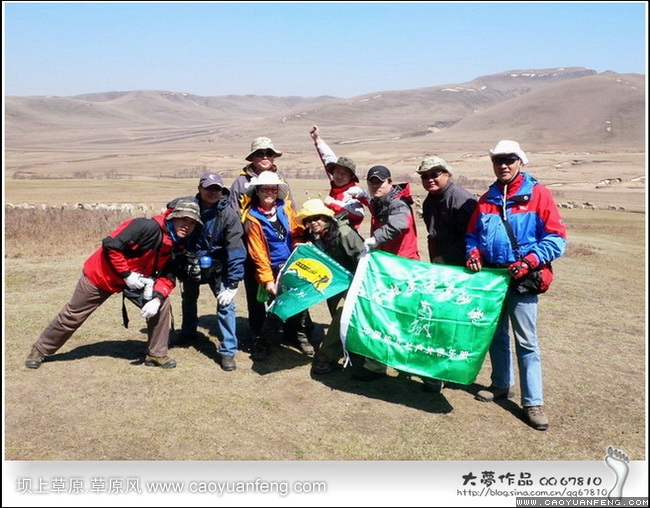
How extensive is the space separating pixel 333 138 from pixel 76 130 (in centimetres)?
9655

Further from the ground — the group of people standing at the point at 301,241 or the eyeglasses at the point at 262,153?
the eyeglasses at the point at 262,153

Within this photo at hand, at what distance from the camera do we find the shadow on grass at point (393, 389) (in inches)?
214

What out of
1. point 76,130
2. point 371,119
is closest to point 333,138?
point 371,119

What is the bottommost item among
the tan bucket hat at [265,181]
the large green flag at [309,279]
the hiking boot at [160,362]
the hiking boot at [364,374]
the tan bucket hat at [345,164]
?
the hiking boot at [364,374]

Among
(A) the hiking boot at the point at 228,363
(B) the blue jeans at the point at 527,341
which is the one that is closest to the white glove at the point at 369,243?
(B) the blue jeans at the point at 527,341

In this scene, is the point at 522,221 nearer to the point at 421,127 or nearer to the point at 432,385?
the point at 432,385

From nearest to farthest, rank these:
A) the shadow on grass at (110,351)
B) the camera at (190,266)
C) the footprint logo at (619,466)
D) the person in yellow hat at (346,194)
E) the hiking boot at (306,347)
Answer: the footprint logo at (619,466)
the camera at (190,266)
the person in yellow hat at (346,194)
the shadow on grass at (110,351)
the hiking boot at (306,347)

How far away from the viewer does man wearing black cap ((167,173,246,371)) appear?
581 centimetres

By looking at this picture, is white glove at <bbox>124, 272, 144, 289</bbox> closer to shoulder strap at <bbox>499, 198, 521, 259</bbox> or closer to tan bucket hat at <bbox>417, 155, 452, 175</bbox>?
tan bucket hat at <bbox>417, 155, 452, 175</bbox>

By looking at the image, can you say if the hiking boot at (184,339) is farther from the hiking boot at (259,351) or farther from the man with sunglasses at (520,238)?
the man with sunglasses at (520,238)

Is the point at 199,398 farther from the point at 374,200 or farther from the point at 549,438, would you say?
the point at 549,438

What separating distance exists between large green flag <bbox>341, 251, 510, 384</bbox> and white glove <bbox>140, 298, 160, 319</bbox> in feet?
6.13

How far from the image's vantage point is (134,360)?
6.34m

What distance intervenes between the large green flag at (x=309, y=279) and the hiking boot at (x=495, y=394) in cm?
168
